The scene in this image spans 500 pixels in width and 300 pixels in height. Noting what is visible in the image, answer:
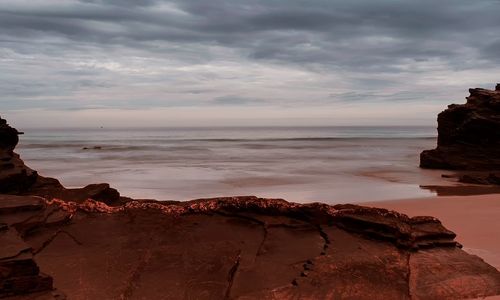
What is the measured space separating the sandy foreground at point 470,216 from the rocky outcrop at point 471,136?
24.2 ft

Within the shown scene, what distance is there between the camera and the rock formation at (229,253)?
11.3 ft

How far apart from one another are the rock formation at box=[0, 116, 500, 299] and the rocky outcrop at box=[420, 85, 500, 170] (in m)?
13.7

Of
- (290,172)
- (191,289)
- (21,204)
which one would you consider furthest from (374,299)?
(290,172)

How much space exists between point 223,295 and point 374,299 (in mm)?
1074

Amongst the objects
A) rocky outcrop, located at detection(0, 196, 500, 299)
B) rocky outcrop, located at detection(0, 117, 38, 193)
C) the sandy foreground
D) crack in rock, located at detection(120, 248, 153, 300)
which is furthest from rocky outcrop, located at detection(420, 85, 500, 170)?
crack in rock, located at detection(120, 248, 153, 300)

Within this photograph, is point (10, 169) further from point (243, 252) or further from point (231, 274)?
point (231, 274)

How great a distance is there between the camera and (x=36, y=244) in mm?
4039

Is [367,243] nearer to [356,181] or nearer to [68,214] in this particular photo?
[68,214]

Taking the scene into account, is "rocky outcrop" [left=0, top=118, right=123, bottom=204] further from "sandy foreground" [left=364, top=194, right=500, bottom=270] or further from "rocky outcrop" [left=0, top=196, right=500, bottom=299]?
"sandy foreground" [left=364, top=194, right=500, bottom=270]

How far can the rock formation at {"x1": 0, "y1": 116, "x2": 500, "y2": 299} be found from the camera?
343 cm

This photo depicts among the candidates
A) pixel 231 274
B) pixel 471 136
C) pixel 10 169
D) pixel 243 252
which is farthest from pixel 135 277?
pixel 471 136

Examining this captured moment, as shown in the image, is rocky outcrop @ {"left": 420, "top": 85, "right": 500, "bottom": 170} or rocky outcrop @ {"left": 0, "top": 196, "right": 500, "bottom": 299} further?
rocky outcrop @ {"left": 420, "top": 85, "right": 500, "bottom": 170}

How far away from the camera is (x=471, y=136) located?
56.4ft

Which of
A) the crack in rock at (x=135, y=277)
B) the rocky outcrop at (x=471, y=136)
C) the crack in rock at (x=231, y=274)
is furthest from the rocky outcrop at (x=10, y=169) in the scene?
the rocky outcrop at (x=471, y=136)
